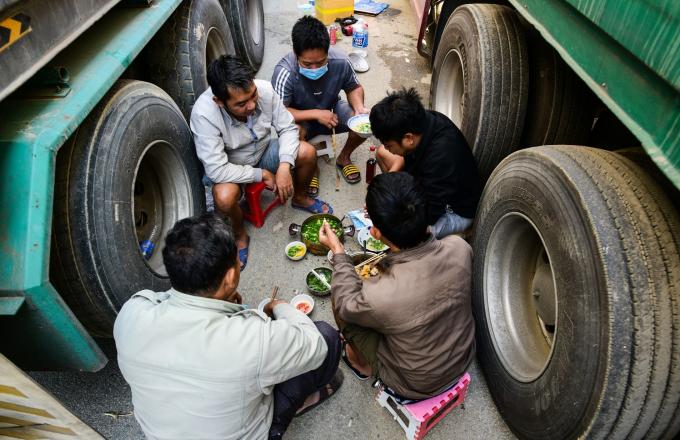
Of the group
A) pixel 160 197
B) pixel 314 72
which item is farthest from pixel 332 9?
pixel 160 197

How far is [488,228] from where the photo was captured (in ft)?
7.49

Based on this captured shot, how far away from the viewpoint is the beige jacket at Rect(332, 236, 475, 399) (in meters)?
1.82

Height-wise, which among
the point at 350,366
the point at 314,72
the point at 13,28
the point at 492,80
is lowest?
the point at 350,366

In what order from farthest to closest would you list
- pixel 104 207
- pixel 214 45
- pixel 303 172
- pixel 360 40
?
pixel 360 40 → pixel 214 45 → pixel 303 172 → pixel 104 207

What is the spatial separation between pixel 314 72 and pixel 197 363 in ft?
8.67

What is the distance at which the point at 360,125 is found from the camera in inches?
139

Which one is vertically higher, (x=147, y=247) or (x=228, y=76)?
(x=228, y=76)

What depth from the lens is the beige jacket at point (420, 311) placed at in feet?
5.98

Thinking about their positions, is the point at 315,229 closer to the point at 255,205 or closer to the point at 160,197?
the point at 255,205

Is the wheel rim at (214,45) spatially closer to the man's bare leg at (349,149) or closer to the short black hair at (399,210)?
the man's bare leg at (349,149)

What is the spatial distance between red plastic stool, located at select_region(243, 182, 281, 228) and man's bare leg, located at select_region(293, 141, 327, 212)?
0.67 ft

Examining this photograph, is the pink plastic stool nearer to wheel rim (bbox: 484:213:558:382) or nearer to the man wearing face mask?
wheel rim (bbox: 484:213:558:382)

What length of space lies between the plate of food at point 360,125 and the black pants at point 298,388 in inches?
68.4

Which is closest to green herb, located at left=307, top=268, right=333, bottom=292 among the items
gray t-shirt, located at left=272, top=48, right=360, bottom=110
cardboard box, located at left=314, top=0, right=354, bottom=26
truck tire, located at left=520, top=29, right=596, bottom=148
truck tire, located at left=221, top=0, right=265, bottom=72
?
gray t-shirt, located at left=272, top=48, right=360, bottom=110
